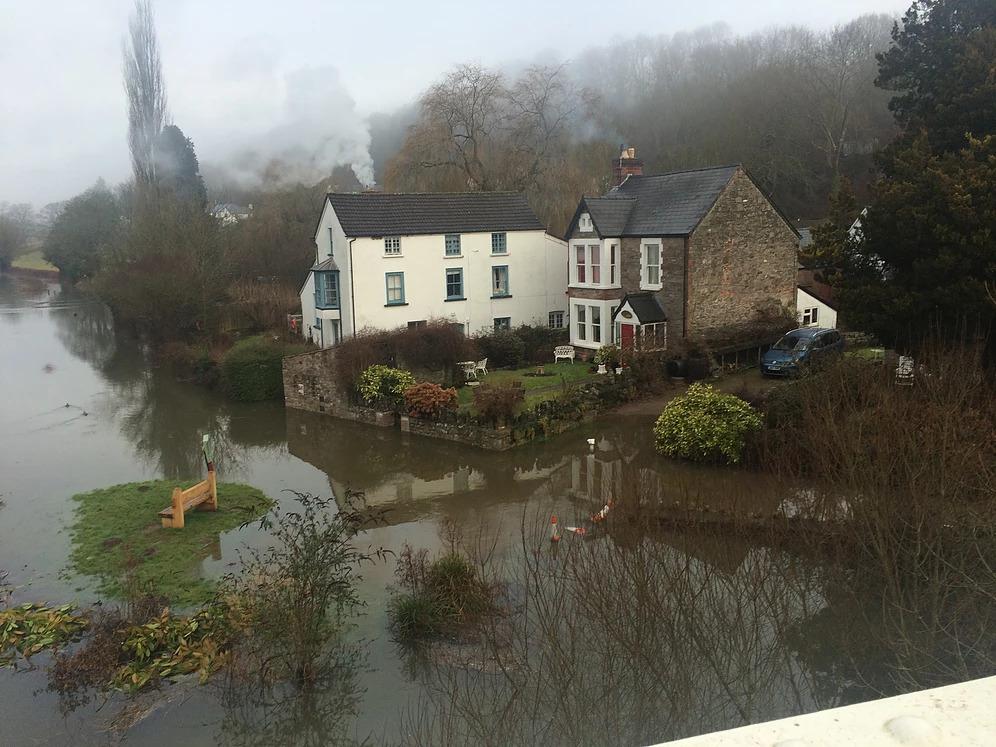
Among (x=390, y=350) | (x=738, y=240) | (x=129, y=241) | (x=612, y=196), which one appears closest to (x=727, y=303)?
→ (x=738, y=240)

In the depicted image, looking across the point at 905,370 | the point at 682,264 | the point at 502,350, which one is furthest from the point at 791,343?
the point at 502,350

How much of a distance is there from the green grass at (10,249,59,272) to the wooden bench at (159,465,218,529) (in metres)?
82.9

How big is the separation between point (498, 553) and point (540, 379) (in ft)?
42.5

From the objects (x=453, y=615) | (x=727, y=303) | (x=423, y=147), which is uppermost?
(x=423, y=147)

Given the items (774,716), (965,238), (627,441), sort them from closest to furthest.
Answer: (774,716) < (965,238) < (627,441)

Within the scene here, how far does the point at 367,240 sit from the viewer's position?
29.3m

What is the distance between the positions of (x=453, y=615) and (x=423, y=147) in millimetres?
37528

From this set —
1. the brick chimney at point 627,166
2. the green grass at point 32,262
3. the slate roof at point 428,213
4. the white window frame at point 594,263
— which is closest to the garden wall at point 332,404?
the slate roof at point 428,213

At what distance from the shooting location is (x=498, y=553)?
527 inches

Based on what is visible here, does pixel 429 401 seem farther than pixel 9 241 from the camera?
No

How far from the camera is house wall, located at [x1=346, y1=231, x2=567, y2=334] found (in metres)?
29.5

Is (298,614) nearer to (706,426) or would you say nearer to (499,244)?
(706,426)

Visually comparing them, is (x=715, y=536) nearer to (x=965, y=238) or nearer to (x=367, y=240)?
(x=965, y=238)

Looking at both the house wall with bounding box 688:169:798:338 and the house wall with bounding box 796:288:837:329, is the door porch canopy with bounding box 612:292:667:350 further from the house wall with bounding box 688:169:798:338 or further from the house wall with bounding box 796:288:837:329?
the house wall with bounding box 796:288:837:329
